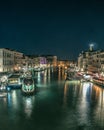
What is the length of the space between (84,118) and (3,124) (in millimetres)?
10706

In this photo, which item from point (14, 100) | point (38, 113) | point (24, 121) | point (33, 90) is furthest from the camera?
point (33, 90)

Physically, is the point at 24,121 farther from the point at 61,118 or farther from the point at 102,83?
the point at 102,83

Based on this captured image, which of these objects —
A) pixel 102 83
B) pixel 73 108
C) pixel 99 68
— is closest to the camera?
pixel 73 108

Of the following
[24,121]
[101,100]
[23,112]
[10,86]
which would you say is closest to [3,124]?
[24,121]

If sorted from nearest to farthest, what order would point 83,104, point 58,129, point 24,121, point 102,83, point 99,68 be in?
point 58,129
point 24,121
point 83,104
point 102,83
point 99,68

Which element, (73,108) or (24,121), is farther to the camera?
(73,108)

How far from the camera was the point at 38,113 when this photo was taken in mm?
37094

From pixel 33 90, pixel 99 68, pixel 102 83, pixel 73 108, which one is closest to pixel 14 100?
pixel 33 90

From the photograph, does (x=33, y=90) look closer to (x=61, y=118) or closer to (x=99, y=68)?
(x=61, y=118)

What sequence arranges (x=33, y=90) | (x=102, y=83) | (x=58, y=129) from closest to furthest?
(x=58, y=129) → (x=33, y=90) → (x=102, y=83)

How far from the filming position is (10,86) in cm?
6762

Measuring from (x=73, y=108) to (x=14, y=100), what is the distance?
12.3 metres

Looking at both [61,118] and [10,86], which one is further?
[10,86]

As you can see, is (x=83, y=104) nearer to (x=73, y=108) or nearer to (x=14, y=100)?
(x=73, y=108)
